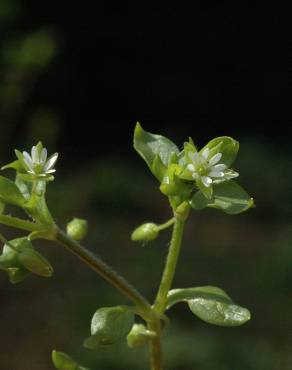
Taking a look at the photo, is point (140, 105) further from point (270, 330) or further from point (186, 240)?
point (270, 330)

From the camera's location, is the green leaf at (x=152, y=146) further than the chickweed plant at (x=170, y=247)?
Yes

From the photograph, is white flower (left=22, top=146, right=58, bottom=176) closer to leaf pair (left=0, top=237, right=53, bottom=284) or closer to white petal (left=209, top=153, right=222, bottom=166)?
leaf pair (left=0, top=237, right=53, bottom=284)

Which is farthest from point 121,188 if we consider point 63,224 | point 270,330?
point 270,330

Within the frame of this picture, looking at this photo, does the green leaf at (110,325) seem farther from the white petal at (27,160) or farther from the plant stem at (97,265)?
the white petal at (27,160)

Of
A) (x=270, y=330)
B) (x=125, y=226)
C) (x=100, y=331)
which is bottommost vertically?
(x=125, y=226)

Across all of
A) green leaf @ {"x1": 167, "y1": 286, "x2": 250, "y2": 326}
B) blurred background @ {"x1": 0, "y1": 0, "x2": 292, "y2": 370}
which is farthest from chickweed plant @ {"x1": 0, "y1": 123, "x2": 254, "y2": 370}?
blurred background @ {"x1": 0, "y1": 0, "x2": 292, "y2": 370}

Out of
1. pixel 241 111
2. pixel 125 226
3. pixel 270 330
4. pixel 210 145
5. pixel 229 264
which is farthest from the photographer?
pixel 241 111

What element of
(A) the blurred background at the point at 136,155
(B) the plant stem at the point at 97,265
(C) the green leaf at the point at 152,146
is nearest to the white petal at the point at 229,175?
(C) the green leaf at the point at 152,146
